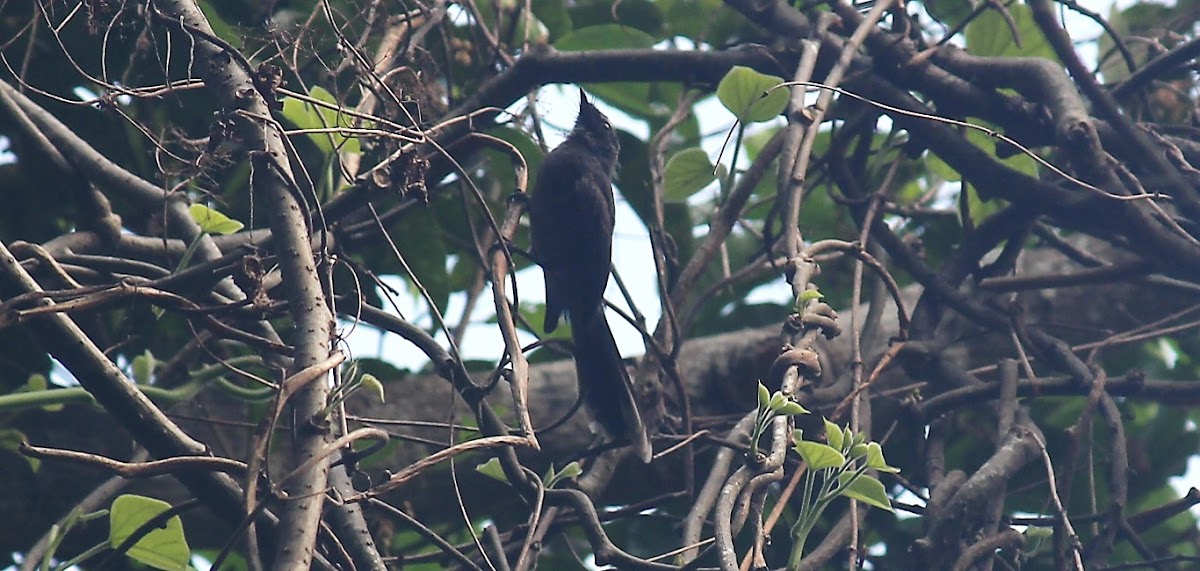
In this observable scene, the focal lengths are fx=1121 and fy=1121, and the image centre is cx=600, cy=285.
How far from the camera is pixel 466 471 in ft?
8.91

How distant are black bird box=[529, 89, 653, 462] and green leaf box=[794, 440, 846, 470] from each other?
87 cm

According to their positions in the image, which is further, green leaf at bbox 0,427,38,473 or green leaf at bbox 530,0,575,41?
green leaf at bbox 530,0,575,41

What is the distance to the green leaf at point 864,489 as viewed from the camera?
1627 millimetres

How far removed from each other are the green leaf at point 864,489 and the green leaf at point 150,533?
97cm

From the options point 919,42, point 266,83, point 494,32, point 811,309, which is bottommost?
point 811,309

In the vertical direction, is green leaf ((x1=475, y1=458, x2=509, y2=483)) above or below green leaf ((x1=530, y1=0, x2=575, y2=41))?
below

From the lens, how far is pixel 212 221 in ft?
6.35

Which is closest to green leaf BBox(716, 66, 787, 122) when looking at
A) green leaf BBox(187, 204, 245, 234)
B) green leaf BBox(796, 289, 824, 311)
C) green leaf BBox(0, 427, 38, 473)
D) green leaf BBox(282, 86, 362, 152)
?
green leaf BBox(796, 289, 824, 311)

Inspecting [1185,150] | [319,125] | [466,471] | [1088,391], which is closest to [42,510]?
[466,471]

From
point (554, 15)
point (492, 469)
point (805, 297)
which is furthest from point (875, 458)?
point (554, 15)

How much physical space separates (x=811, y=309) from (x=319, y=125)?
98 cm

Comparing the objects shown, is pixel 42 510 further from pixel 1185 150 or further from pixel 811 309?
pixel 1185 150

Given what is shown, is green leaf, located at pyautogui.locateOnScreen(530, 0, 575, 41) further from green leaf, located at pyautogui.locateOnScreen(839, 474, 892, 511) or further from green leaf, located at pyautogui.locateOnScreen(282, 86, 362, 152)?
green leaf, located at pyautogui.locateOnScreen(839, 474, 892, 511)

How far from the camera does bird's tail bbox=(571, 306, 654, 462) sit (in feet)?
7.48
